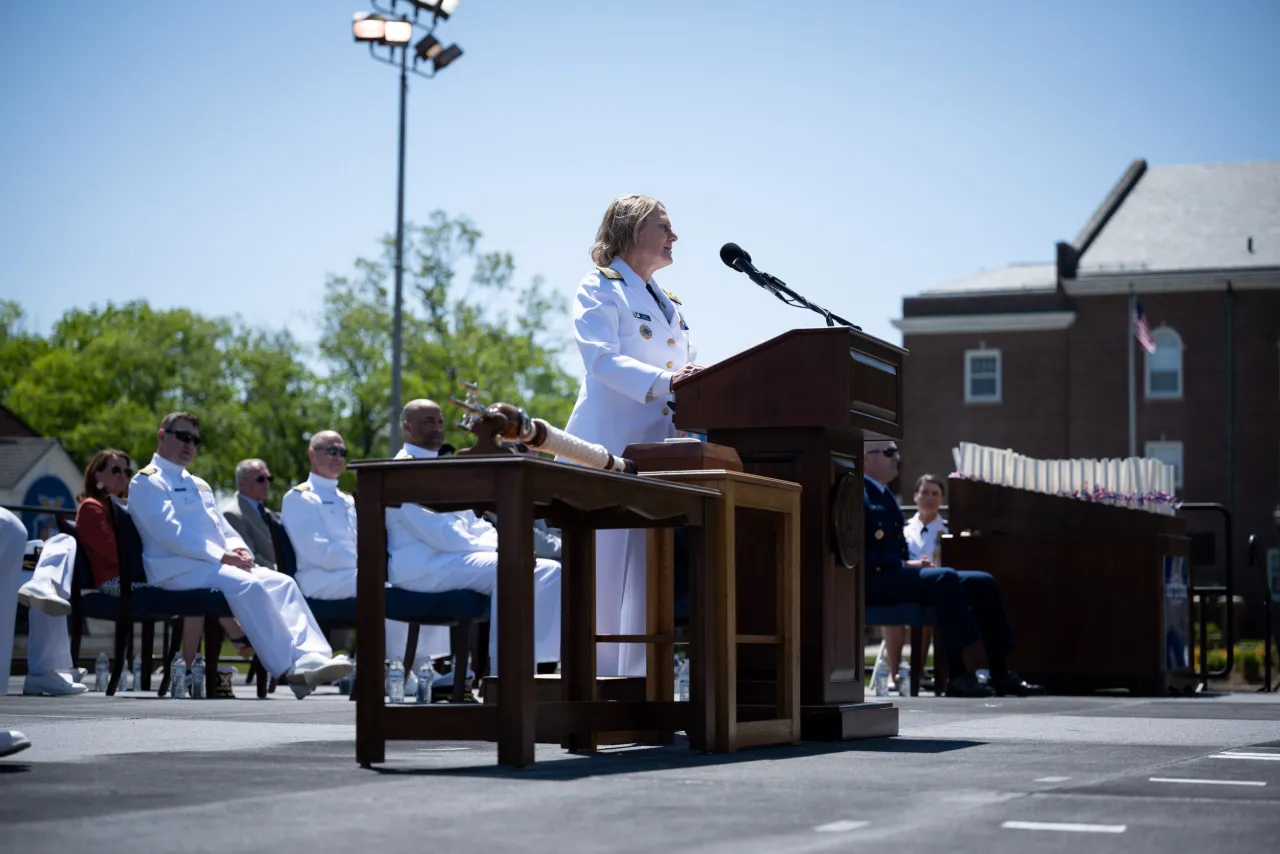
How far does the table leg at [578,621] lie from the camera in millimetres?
5824

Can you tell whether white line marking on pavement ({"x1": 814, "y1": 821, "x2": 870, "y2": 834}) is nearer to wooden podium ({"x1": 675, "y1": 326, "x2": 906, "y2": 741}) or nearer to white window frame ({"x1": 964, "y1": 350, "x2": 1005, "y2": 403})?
wooden podium ({"x1": 675, "y1": 326, "x2": 906, "y2": 741})

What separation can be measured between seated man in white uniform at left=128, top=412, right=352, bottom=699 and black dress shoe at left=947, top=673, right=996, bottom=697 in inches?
153

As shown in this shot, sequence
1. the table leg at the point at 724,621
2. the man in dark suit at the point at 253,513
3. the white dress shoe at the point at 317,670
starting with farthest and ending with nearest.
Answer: the man in dark suit at the point at 253,513 < the white dress shoe at the point at 317,670 < the table leg at the point at 724,621

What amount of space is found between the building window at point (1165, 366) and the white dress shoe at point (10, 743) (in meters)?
52.0

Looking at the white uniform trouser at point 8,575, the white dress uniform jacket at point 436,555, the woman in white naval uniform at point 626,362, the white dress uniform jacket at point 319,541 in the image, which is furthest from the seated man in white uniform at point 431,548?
the white uniform trouser at point 8,575

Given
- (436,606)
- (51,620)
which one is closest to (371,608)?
(436,606)

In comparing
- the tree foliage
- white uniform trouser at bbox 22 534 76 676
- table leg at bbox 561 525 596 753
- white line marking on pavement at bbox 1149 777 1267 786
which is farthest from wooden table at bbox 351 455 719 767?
the tree foliage

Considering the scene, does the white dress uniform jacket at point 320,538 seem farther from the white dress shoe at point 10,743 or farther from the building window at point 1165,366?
the building window at point 1165,366

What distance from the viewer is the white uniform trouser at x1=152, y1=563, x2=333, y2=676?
1015 cm

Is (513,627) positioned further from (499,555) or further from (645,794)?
(645,794)

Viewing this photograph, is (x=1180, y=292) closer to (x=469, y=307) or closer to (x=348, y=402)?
(x=469, y=307)

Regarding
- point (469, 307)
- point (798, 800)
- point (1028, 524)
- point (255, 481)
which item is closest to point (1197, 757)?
point (798, 800)

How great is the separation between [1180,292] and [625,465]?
50.8 m

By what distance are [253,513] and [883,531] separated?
4.84 m
